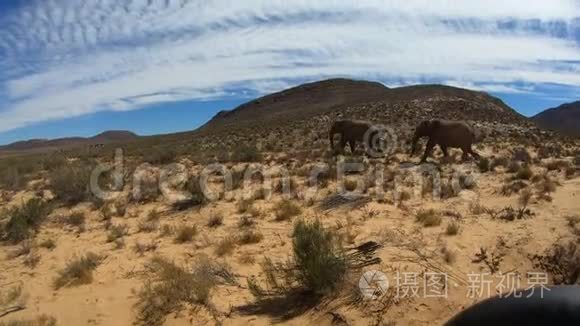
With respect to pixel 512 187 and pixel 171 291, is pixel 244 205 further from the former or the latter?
pixel 512 187

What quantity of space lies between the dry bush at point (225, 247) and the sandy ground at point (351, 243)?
0.07 metres

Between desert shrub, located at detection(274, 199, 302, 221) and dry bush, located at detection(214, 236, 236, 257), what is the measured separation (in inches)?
55.3

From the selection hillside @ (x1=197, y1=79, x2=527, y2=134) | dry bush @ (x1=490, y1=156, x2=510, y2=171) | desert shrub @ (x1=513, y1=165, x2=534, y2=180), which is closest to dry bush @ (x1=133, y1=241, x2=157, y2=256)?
desert shrub @ (x1=513, y1=165, x2=534, y2=180)

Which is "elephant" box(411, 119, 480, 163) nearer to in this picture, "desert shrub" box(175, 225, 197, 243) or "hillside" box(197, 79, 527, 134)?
"desert shrub" box(175, 225, 197, 243)

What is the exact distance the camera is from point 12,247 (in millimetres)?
8188

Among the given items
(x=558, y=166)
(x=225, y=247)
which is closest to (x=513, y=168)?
(x=558, y=166)

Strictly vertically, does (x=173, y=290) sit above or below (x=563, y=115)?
below

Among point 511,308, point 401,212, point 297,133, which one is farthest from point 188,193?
point 297,133

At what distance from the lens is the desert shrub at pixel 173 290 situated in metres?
5.44

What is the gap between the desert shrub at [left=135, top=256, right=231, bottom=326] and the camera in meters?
Answer: 5.44

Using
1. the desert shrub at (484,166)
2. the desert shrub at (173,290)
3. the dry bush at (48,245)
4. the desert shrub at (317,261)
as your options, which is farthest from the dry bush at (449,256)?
the desert shrub at (484,166)

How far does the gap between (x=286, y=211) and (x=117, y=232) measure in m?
2.83

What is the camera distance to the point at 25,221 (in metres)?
8.82

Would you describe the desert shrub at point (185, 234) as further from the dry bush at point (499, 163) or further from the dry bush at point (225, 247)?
the dry bush at point (499, 163)
